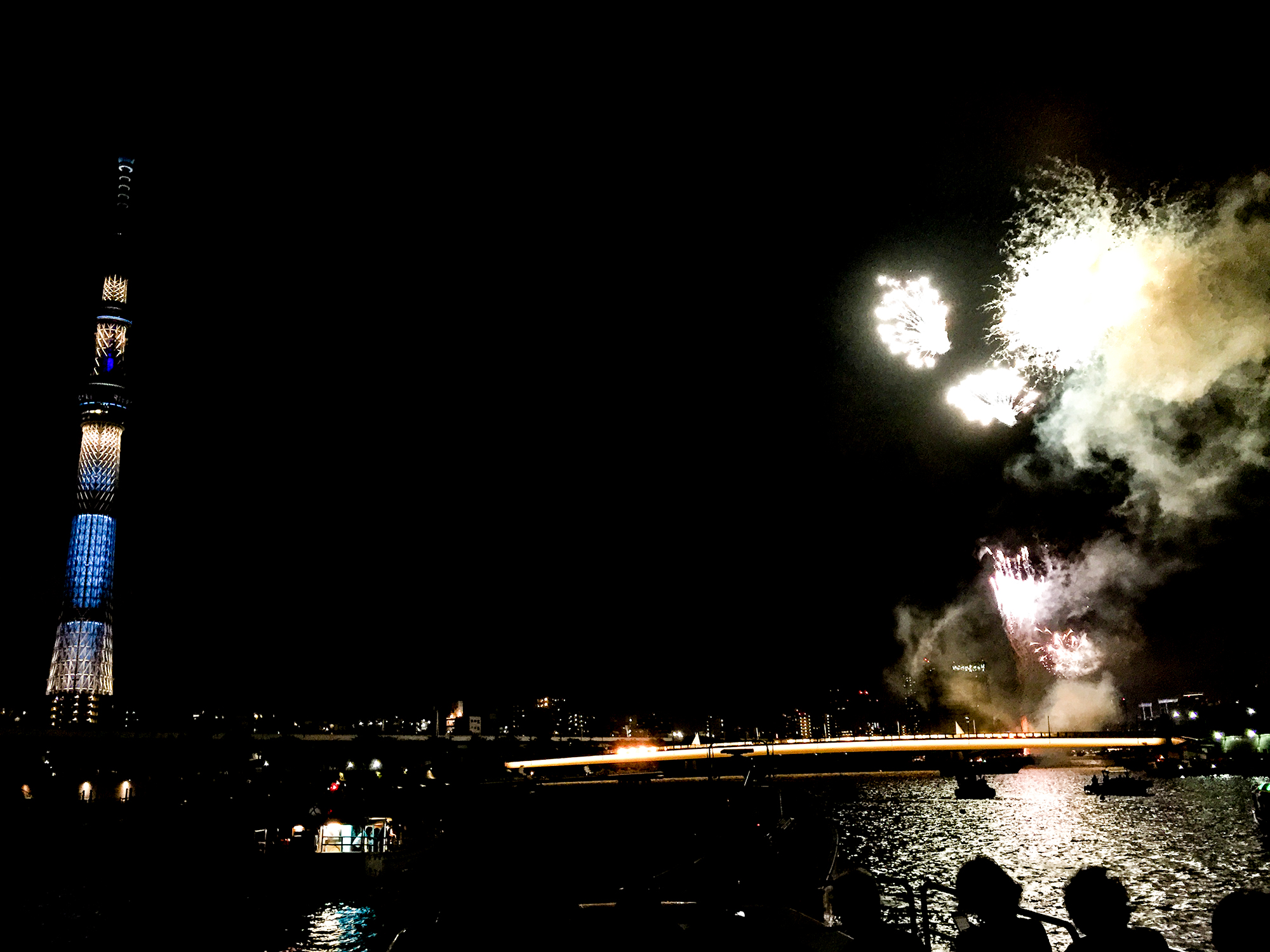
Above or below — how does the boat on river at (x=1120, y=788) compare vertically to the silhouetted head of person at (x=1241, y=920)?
below

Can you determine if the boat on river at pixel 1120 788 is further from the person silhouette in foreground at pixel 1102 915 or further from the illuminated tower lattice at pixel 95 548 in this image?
the illuminated tower lattice at pixel 95 548

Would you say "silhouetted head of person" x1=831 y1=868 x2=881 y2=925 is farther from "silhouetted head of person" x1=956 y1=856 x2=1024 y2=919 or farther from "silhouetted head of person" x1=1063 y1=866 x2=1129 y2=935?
"silhouetted head of person" x1=1063 y1=866 x2=1129 y2=935

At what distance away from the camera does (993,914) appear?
650cm

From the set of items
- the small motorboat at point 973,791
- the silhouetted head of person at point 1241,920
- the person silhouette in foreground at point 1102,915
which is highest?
the silhouetted head of person at point 1241,920

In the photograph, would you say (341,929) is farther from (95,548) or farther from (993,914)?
(95,548)

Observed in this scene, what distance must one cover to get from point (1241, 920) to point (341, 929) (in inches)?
1378

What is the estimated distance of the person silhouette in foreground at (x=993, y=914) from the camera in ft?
21.4

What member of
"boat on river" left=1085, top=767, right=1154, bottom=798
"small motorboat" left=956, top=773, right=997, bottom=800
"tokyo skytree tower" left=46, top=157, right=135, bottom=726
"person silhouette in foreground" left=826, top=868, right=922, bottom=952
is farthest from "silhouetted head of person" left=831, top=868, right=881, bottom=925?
"tokyo skytree tower" left=46, top=157, right=135, bottom=726

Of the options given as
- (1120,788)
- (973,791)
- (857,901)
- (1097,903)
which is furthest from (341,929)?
(1120,788)

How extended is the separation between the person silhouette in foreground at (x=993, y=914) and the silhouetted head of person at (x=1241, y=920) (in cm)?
141

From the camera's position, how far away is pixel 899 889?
132 feet

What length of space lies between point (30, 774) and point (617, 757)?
74356 mm

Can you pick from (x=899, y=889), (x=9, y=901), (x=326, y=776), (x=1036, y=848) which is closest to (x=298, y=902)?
(x=9, y=901)

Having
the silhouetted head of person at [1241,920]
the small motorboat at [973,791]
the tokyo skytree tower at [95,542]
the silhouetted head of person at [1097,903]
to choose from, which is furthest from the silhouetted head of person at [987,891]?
the tokyo skytree tower at [95,542]
